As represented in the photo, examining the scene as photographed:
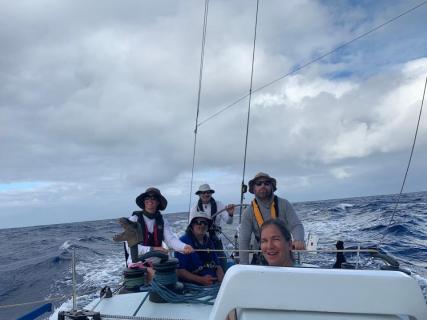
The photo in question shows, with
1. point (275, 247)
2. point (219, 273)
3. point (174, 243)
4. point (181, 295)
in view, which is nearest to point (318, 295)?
point (275, 247)

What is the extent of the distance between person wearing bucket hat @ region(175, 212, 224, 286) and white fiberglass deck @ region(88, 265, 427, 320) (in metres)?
2.65

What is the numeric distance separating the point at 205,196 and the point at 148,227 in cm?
166

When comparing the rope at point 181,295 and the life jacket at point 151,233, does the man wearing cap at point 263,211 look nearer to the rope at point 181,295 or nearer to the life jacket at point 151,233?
the rope at point 181,295

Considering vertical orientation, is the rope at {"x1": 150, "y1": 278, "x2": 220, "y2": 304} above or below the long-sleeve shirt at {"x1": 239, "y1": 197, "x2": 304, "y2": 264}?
below

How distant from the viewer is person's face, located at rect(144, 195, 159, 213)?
15.6 ft

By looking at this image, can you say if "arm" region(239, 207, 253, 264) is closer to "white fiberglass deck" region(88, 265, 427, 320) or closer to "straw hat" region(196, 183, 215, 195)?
"straw hat" region(196, 183, 215, 195)

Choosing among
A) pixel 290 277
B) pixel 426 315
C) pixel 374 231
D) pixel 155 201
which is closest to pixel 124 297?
pixel 155 201

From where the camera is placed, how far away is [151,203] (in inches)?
187

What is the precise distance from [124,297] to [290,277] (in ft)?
7.51

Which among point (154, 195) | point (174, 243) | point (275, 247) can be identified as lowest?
point (174, 243)

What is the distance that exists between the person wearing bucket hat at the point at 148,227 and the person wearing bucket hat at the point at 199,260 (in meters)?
0.27

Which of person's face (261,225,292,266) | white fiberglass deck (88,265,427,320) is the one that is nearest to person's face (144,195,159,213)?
person's face (261,225,292,266)

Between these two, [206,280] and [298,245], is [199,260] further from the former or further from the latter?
[298,245]

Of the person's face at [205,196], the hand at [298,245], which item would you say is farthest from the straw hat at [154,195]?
the hand at [298,245]
